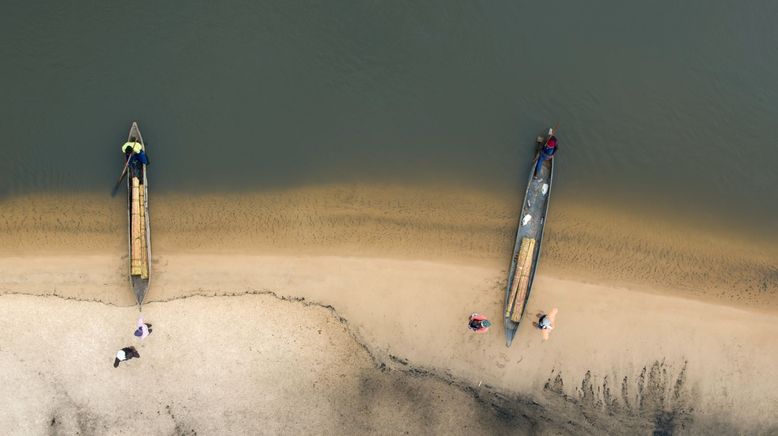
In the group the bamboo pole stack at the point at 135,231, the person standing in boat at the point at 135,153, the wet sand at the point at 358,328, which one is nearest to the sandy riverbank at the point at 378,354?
the wet sand at the point at 358,328

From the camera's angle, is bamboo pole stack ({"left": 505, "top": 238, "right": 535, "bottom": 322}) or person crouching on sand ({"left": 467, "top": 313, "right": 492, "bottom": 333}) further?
bamboo pole stack ({"left": 505, "top": 238, "right": 535, "bottom": 322})

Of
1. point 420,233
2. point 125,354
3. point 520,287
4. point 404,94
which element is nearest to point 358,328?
point 420,233

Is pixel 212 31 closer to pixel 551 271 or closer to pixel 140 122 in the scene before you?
pixel 140 122

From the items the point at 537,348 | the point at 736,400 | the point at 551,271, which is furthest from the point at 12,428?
the point at 736,400

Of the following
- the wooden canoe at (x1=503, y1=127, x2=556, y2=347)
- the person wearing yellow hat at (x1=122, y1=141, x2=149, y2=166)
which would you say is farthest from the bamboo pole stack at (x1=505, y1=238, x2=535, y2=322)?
the person wearing yellow hat at (x1=122, y1=141, x2=149, y2=166)

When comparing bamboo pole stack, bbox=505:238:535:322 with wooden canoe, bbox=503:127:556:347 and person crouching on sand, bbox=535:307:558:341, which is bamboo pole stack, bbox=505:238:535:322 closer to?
wooden canoe, bbox=503:127:556:347

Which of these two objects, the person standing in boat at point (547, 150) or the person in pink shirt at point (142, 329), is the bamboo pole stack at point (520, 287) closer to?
the person standing in boat at point (547, 150)
